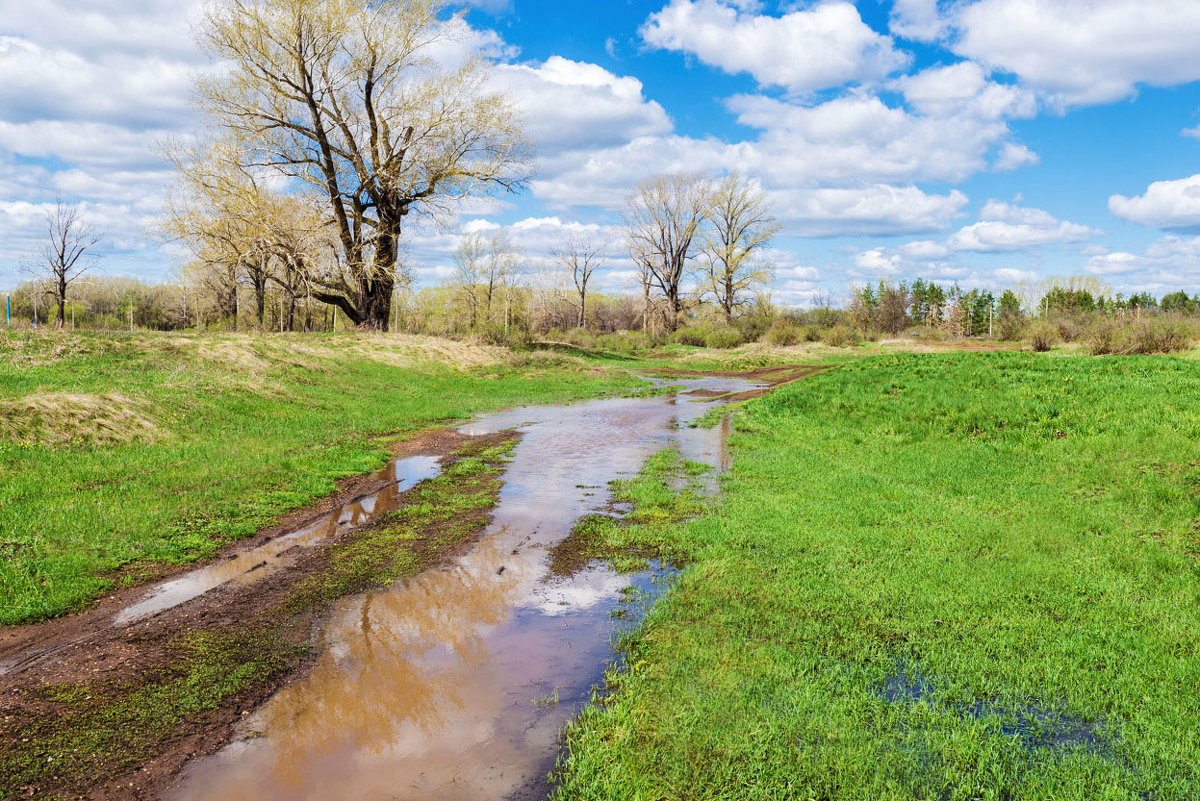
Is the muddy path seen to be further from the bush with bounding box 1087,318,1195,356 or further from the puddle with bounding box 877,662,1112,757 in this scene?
the bush with bounding box 1087,318,1195,356

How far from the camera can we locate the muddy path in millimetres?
3703

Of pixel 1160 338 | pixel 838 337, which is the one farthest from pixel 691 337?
pixel 1160 338

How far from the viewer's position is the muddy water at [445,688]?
3.69 metres

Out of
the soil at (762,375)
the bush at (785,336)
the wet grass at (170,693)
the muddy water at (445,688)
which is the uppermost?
the bush at (785,336)

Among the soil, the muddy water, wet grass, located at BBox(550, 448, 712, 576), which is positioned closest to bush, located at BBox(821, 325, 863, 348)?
the soil

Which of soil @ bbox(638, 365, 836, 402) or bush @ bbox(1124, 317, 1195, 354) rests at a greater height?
bush @ bbox(1124, 317, 1195, 354)

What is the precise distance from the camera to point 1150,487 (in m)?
8.34

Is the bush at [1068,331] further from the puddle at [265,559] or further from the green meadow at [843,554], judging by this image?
the puddle at [265,559]

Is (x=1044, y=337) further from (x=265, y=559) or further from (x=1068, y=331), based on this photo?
(x=265, y=559)

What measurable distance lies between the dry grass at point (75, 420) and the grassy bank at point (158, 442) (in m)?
0.03

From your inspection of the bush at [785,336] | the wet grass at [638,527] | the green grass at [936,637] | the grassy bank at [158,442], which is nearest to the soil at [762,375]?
the grassy bank at [158,442]

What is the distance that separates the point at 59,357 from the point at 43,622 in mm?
12657

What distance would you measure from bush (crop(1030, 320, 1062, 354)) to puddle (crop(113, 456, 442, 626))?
128ft

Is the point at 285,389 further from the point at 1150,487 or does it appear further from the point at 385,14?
the point at 385,14
